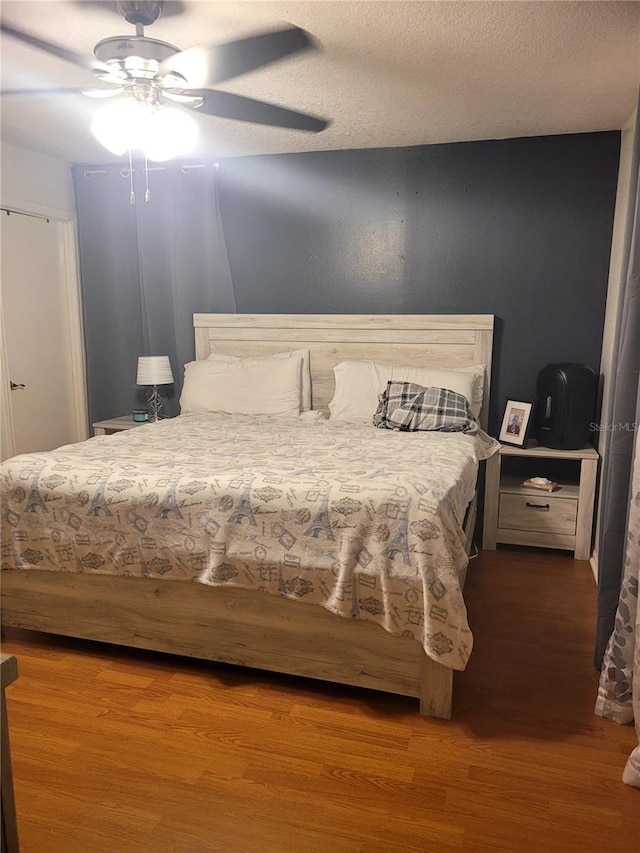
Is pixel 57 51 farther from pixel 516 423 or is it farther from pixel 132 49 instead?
pixel 516 423

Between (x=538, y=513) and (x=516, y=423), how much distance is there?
523mm

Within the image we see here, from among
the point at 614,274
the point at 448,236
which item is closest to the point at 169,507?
the point at 448,236

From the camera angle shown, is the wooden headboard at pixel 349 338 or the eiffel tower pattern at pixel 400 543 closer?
the eiffel tower pattern at pixel 400 543

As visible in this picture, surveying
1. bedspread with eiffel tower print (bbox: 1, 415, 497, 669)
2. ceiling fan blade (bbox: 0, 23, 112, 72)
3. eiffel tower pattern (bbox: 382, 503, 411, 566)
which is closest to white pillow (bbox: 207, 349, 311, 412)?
bedspread with eiffel tower print (bbox: 1, 415, 497, 669)

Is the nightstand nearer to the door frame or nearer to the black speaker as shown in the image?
the black speaker

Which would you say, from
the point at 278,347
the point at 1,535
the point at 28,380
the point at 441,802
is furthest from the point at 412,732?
the point at 28,380

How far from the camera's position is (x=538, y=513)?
350cm

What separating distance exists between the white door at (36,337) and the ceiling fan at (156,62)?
5.33ft

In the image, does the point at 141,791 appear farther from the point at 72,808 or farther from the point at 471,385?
the point at 471,385

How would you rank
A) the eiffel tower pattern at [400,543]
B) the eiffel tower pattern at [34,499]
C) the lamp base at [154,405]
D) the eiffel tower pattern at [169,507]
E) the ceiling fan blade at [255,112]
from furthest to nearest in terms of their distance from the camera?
the lamp base at [154,405] < the ceiling fan blade at [255,112] < the eiffel tower pattern at [34,499] < the eiffel tower pattern at [169,507] < the eiffel tower pattern at [400,543]

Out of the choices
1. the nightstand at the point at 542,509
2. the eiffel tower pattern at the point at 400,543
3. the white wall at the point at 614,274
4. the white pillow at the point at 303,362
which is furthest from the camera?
the white pillow at the point at 303,362

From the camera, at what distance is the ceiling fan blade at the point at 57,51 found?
2.12m

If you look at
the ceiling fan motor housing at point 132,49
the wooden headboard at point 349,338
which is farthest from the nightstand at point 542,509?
the ceiling fan motor housing at point 132,49

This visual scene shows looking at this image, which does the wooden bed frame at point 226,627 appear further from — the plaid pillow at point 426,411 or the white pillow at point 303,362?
the white pillow at point 303,362
